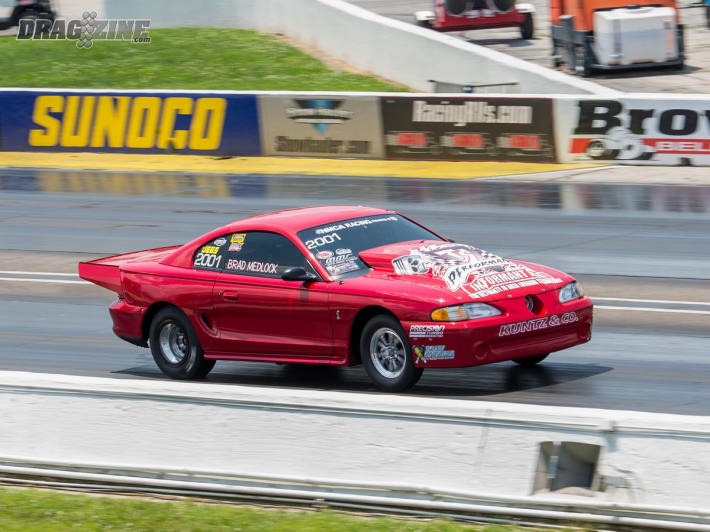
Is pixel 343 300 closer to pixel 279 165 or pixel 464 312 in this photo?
pixel 464 312

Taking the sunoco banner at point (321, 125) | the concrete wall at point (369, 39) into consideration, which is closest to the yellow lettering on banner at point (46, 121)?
the sunoco banner at point (321, 125)

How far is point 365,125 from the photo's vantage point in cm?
2545

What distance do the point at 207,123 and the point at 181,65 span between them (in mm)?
13560

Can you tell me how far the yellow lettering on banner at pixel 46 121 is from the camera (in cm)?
2886

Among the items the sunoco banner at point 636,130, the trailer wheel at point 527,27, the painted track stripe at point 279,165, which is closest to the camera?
the sunoco banner at point 636,130

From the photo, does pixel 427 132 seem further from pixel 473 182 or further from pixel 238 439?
pixel 238 439

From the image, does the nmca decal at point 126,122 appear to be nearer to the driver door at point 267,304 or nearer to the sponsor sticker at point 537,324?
the driver door at point 267,304

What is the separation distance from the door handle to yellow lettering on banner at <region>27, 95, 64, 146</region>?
1955 centimetres

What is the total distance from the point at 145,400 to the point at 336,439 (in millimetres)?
1240

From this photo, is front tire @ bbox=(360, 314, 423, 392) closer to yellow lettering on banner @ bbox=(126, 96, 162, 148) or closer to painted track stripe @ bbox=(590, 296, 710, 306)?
painted track stripe @ bbox=(590, 296, 710, 306)

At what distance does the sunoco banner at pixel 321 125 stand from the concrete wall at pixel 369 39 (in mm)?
4737

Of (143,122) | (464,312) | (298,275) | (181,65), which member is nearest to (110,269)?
(298,275)

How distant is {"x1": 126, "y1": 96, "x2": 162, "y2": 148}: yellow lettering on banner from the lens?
2769 cm

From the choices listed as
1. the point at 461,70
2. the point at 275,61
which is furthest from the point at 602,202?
the point at 275,61
